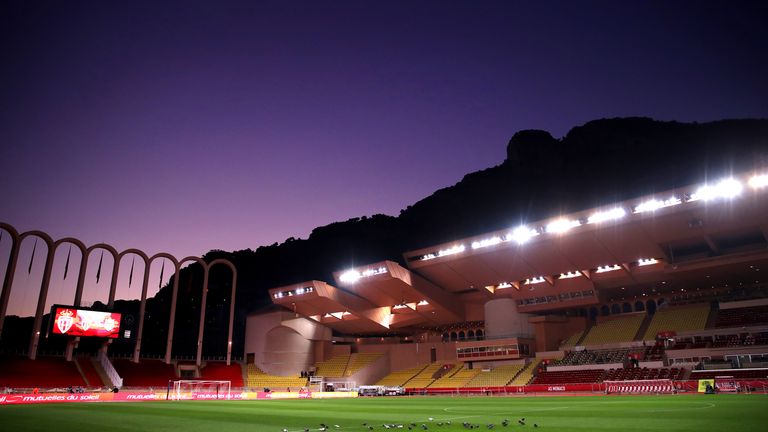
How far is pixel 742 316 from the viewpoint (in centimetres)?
4694

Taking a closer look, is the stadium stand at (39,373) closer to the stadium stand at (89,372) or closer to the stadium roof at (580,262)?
the stadium stand at (89,372)

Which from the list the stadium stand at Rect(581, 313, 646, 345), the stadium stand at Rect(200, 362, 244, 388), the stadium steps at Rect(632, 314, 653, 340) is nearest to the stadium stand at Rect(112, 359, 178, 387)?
the stadium stand at Rect(200, 362, 244, 388)

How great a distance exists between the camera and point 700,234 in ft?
137

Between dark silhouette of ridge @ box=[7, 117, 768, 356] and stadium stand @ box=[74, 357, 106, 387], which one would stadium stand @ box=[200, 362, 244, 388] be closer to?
stadium stand @ box=[74, 357, 106, 387]

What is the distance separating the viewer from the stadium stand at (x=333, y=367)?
69688 millimetres

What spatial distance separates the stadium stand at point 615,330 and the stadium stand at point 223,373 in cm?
4121

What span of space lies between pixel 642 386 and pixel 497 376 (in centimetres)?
1917

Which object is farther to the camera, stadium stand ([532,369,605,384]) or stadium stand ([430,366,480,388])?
stadium stand ([430,366,480,388])

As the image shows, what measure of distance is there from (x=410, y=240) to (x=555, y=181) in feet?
120

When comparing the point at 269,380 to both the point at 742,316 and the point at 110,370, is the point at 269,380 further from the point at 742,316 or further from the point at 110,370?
the point at 742,316

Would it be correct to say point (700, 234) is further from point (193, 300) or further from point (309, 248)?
point (309, 248)

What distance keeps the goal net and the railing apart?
153ft

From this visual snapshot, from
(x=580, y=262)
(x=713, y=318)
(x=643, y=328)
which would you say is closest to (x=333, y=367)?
(x=580, y=262)

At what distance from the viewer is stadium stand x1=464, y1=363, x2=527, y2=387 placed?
54.3m
